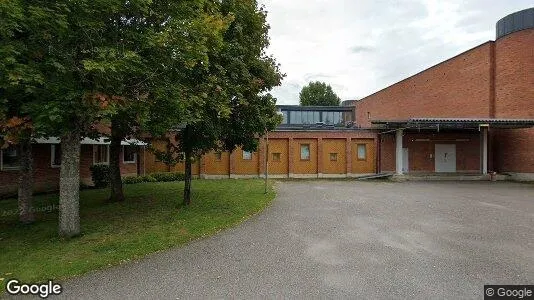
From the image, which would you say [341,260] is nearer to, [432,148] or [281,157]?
[281,157]

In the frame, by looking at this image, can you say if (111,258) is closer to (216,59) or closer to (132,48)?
(132,48)

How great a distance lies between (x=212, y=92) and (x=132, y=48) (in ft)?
9.30

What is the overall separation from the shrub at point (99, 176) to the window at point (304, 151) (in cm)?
1449

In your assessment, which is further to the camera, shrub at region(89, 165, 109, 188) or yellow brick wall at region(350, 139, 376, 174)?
yellow brick wall at region(350, 139, 376, 174)

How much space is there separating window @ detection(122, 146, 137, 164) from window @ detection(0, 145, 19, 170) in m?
8.35

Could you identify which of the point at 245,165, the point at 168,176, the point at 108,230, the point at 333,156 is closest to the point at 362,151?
the point at 333,156

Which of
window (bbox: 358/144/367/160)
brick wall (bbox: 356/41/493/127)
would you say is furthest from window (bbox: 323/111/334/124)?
window (bbox: 358/144/367/160)

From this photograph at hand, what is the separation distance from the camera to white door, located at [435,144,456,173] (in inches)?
1129

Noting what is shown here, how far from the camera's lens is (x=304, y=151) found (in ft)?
92.6

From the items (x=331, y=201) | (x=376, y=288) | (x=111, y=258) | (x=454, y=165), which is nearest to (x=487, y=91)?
(x=454, y=165)

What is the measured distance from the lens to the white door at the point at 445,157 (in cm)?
2869

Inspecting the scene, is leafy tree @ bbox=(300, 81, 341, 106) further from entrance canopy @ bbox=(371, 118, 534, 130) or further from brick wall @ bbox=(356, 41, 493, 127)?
entrance canopy @ bbox=(371, 118, 534, 130)

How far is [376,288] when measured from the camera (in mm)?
5539

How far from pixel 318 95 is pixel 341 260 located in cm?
6387
